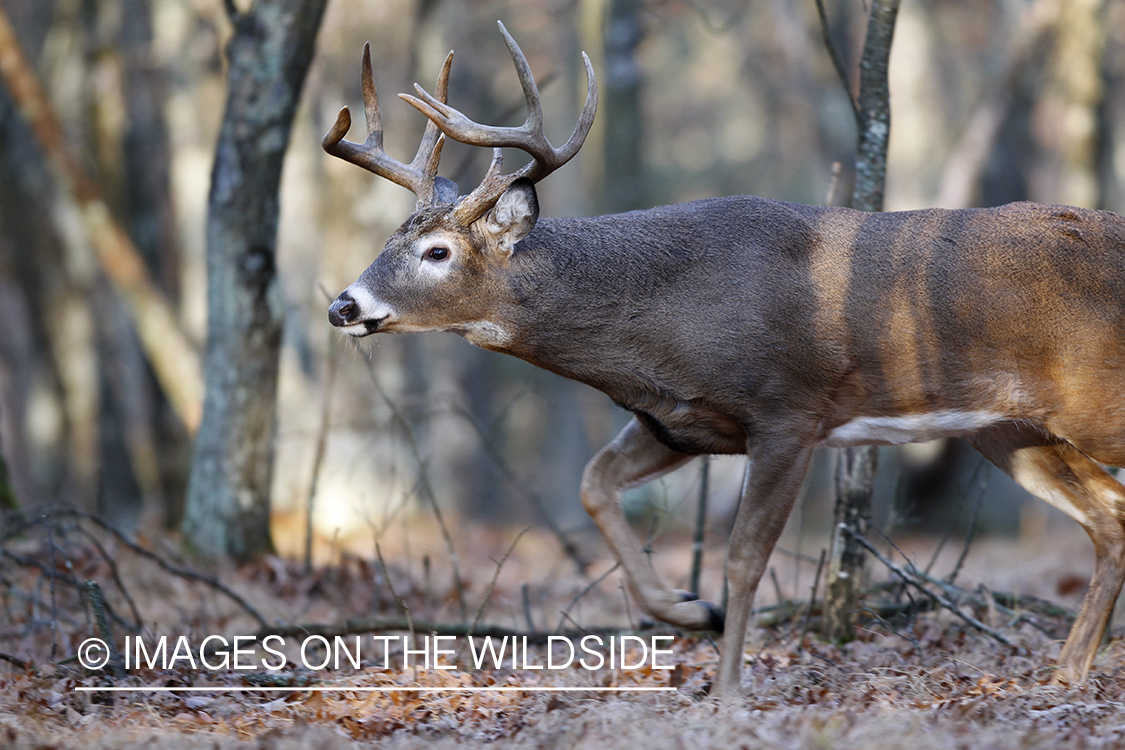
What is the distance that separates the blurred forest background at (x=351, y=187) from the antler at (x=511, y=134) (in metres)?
2.58

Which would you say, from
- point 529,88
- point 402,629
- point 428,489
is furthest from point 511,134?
point 402,629

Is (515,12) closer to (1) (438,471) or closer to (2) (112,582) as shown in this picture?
(1) (438,471)

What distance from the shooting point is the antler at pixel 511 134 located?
5605 millimetres

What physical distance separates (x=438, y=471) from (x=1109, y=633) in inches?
575

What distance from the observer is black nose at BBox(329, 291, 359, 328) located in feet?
19.2

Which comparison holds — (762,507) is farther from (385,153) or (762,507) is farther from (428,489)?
(385,153)

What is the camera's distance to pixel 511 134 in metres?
5.66

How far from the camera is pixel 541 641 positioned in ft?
21.5

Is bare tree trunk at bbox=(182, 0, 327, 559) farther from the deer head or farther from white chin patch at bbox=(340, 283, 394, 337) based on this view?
white chin patch at bbox=(340, 283, 394, 337)

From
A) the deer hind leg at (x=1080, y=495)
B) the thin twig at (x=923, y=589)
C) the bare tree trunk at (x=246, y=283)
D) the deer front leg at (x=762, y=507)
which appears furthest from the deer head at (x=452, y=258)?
the deer hind leg at (x=1080, y=495)

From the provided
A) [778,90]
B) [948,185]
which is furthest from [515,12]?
[948,185]

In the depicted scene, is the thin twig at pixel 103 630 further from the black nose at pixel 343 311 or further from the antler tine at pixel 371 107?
the antler tine at pixel 371 107

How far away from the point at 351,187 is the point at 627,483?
22.6ft

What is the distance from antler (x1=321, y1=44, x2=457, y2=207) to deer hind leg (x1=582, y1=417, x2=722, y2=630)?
1.61 metres
